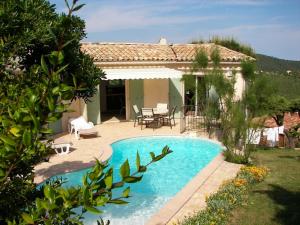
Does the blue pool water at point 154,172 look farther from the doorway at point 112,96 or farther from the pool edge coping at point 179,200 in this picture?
the doorway at point 112,96

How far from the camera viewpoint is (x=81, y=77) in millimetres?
9094

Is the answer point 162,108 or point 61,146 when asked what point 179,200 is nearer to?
point 61,146

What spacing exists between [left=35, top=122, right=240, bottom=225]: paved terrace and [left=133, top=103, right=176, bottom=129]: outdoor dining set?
80 cm

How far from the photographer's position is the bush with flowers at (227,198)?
1106 centimetres

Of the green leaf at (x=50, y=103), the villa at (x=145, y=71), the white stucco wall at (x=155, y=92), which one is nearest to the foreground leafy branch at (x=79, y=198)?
the green leaf at (x=50, y=103)

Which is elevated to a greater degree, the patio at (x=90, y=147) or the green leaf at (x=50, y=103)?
the green leaf at (x=50, y=103)

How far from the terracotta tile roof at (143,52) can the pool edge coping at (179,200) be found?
618 inches

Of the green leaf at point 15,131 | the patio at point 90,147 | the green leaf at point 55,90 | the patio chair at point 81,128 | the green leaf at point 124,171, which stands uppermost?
the green leaf at point 55,90

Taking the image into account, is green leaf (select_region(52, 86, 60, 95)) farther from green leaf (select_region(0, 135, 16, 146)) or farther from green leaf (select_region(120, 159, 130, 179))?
green leaf (select_region(120, 159, 130, 179))

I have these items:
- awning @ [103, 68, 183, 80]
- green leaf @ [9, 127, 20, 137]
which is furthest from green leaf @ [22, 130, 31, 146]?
awning @ [103, 68, 183, 80]

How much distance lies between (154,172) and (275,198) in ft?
26.0

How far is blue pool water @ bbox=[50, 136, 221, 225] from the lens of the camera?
1358 centimetres

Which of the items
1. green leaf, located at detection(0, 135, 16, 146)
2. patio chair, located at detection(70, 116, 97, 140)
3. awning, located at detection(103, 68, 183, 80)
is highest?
awning, located at detection(103, 68, 183, 80)

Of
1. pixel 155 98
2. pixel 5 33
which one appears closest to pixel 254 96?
pixel 155 98
